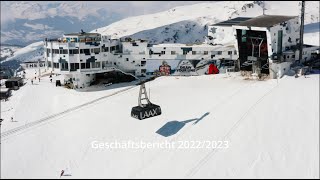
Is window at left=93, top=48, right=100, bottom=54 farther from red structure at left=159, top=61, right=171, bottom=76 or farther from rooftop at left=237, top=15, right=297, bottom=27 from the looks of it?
rooftop at left=237, top=15, right=297, bottom=27

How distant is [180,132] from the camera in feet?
194

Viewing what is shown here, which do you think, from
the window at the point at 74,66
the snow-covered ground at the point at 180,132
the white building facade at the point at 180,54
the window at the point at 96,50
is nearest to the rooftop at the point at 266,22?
the white building facade at the point at 180,54

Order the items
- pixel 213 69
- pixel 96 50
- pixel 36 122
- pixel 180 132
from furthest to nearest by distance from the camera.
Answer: pixel 213 69 < pixel 96 50 < pixel 36 122 < pixel 180 132

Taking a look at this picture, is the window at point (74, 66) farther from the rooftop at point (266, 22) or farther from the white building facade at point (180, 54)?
the rooftop at point (266, 22)

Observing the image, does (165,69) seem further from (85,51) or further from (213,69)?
(85,51)

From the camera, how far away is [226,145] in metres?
54.3

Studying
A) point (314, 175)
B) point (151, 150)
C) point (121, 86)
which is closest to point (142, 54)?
point (121, 86)

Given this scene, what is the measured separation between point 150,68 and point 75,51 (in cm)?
1964

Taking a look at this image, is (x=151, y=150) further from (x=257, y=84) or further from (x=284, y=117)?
(x=257, y=84)

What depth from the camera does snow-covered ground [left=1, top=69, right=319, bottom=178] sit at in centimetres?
4988

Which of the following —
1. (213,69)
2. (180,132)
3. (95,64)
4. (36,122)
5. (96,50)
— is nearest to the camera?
(180,132)

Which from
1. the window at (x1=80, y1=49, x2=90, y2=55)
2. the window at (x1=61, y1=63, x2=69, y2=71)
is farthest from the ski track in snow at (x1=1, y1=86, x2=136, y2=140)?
the window at (x1=80, y1=49, x2=90, y2=55)

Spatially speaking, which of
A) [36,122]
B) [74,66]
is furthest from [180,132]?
[74,66]

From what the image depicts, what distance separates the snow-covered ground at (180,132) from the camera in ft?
164
